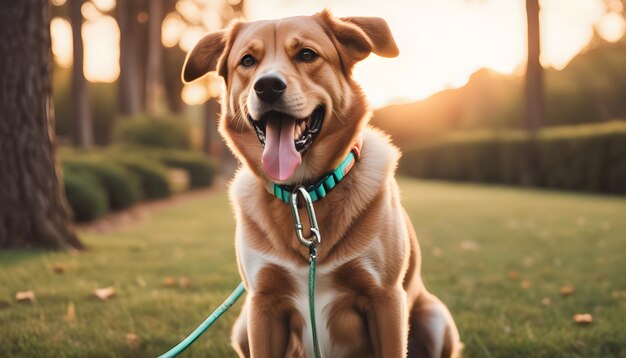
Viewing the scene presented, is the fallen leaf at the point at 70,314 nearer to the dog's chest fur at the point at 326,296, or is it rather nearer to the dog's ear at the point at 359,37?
the dog's chest fur at the point at 326,296

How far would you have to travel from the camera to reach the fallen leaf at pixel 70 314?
12.0ft

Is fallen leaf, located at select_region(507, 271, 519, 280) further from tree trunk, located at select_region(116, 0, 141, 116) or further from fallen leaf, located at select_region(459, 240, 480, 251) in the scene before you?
tree trunk, located at select_region(116, 0, 141, 116)

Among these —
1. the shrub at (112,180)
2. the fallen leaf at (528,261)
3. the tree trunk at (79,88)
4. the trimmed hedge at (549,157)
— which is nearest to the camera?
the fallen leaf at (528,261)

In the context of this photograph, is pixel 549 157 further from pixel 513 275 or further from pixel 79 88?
pixel 79 88

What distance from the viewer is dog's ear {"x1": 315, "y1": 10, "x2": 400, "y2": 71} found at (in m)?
2.65

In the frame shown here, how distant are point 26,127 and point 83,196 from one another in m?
3.38

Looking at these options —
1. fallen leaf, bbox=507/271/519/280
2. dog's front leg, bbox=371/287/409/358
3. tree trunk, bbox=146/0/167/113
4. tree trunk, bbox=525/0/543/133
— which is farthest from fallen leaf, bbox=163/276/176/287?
tree trunk, bbox=146/0/167/113

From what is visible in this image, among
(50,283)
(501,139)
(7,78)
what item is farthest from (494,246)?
(501,139)

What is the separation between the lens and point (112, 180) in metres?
10.3

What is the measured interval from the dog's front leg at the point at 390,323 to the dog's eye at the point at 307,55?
1099mm

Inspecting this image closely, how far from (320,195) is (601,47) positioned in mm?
27210

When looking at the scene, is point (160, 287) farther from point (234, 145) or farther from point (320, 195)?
point (320, 195)

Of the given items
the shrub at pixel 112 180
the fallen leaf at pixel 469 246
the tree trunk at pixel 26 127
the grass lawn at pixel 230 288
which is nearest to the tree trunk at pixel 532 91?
the grass lawn at pixel 230 288

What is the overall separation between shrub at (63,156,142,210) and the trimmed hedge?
1174 centimetres
